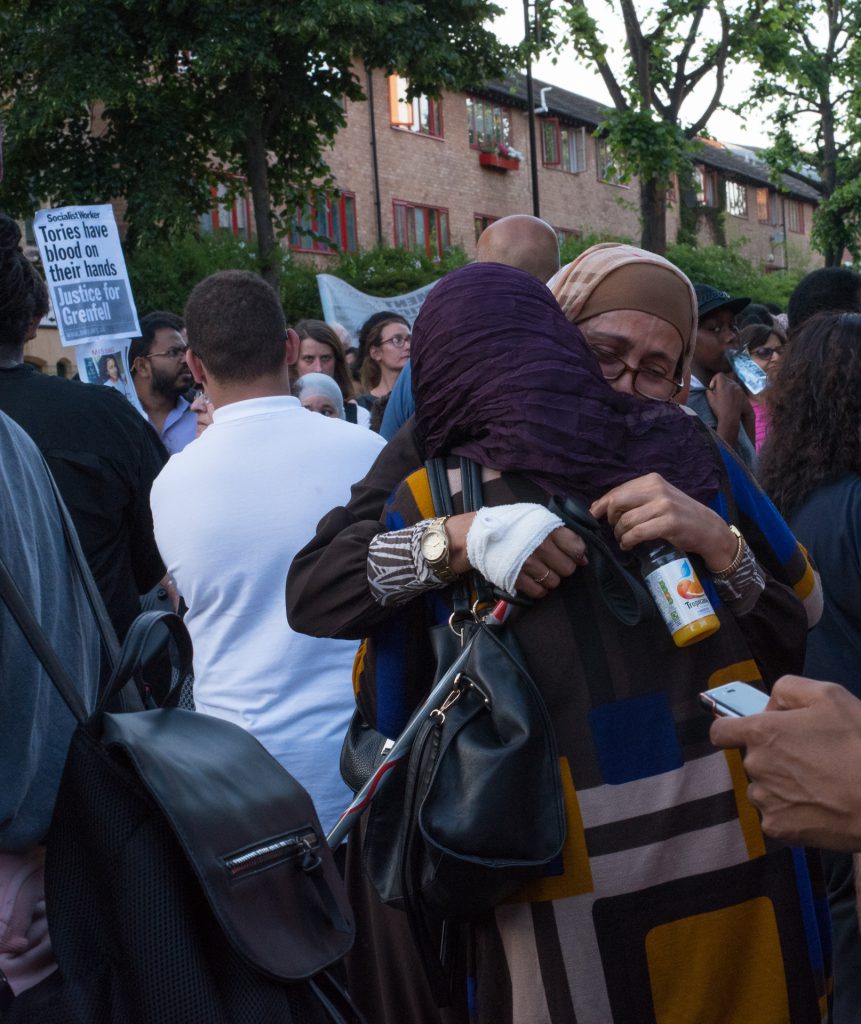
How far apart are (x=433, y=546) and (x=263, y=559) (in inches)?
43.2

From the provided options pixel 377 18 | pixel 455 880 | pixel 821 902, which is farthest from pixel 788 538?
pixel 377 18

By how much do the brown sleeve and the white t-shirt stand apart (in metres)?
0.75

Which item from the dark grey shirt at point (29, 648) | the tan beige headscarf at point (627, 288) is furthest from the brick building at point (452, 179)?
the dark grey shirt at point (29, 648)

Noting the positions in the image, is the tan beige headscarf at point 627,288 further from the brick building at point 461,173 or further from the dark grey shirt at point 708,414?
the brick building at point 461,173

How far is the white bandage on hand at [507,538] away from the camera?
1984 mm

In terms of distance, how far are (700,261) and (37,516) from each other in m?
39.7

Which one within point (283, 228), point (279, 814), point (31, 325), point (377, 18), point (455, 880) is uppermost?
point (377, 18)

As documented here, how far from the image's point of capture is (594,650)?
2.06 meters

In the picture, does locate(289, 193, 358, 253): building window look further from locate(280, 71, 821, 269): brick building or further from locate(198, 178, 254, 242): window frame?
locate(198, 178, 254, 242): window frame

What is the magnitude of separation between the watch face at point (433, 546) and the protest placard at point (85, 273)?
6837 millimetres

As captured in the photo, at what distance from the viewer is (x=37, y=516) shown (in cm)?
210

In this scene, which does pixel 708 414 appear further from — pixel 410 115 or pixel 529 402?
pixel 410 115

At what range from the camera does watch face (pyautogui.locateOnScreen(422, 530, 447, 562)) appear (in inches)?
81.8

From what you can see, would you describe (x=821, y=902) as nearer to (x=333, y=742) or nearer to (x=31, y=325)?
(x=333, y=742)
